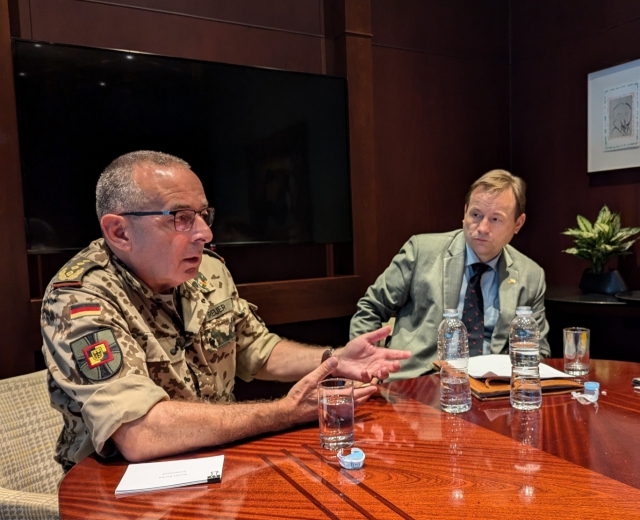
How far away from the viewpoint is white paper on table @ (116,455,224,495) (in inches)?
36.7

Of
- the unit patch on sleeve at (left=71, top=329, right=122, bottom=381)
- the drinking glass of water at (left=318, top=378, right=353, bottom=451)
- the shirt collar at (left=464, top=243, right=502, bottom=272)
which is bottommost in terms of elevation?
the drinking glass of water at (left=318, top=378, right=353, bottom=451)

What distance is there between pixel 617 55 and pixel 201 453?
3.17 meters

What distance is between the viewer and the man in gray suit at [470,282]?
2127 mm

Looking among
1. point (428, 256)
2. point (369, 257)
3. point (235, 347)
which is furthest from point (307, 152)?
point (235, 347)

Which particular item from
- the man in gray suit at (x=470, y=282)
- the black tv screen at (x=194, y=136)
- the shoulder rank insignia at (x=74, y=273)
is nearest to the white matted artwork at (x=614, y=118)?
the man in gray suit at (x=470, y=282)

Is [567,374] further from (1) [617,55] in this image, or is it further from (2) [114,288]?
(1) [617,55]

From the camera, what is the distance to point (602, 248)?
2.79m

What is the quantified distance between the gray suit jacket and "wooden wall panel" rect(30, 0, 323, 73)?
4.53 feet

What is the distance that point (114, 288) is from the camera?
4.22 feet

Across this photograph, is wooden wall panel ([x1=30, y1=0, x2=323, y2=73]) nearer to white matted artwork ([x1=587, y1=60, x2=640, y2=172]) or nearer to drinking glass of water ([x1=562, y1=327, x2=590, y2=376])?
white matted artwork ([x1=587, y1=60, x2=640, y2=172])

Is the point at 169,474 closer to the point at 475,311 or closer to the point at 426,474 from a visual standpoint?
the point at 426,474

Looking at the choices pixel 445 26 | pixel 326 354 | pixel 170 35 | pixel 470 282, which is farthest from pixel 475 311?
pixel 445 26

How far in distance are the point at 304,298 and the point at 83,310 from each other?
1.68m

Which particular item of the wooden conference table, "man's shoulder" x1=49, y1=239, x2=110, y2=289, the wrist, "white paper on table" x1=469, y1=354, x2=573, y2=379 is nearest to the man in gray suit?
"white paper on table" x1=469, y1=354, x2=573, y2=379
